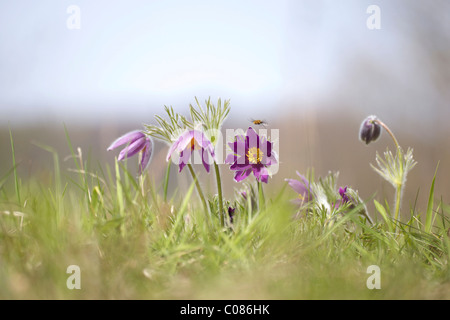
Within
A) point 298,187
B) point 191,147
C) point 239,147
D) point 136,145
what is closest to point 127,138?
point 136,145

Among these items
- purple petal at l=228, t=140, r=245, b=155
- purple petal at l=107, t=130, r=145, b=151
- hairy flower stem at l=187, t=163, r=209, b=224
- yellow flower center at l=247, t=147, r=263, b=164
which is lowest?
hairy flower stem at l=187, t=163, r=209, b=224

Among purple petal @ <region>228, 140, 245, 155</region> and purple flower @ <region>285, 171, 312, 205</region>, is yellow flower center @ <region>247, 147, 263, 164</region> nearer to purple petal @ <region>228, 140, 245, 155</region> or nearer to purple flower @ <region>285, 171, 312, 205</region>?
purple petal @ <region>228, 140, 245, 155</region>

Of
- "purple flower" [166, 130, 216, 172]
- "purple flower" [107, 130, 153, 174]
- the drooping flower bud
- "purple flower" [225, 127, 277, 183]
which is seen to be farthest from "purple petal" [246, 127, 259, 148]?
Result: the drooping flower bud

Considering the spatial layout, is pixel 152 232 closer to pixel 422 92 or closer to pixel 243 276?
Answer: pixel 243 276

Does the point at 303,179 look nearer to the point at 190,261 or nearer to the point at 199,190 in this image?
the point at 199,190

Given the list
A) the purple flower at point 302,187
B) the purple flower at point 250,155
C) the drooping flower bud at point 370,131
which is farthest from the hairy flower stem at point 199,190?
the drooping flower bud at point 370,131
